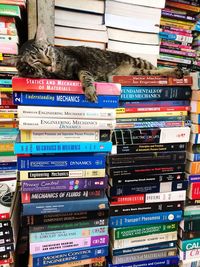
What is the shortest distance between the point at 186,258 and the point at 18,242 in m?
0.58

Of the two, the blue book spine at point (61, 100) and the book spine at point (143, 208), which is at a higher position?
the blue book spine at point (61, 100)

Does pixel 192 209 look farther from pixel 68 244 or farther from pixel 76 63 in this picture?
pixel 76 63

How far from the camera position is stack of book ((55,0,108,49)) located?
2.91 feet

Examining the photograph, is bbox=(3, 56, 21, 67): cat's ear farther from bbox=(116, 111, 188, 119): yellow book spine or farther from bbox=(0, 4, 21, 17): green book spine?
bbox=(116, 111, 188, 119): yellow book spine

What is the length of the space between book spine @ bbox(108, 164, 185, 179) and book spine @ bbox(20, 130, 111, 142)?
0.12 metres

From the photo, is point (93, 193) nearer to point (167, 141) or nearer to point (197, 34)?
point (167, 141)

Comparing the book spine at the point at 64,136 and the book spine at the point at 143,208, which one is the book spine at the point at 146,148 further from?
the book spine at the point at 143,208

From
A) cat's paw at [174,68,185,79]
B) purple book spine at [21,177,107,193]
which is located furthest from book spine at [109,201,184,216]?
cat's paw at [174,68,185,79]

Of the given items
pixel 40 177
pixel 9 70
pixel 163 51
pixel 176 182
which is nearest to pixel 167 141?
pixel 176 182

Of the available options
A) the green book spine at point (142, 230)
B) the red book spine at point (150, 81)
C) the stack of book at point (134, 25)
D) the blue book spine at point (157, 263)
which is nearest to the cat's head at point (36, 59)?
the red book spine at point (150, 81)

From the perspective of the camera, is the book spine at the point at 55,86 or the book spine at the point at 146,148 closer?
the book spine at the point at 55,86

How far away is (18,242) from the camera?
0.76m

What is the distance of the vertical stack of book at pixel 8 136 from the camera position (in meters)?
0.65

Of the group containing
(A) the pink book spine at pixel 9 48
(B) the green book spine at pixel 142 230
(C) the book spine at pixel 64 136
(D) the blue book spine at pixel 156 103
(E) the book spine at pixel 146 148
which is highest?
(A) the pink book spine at pixel 9 48
